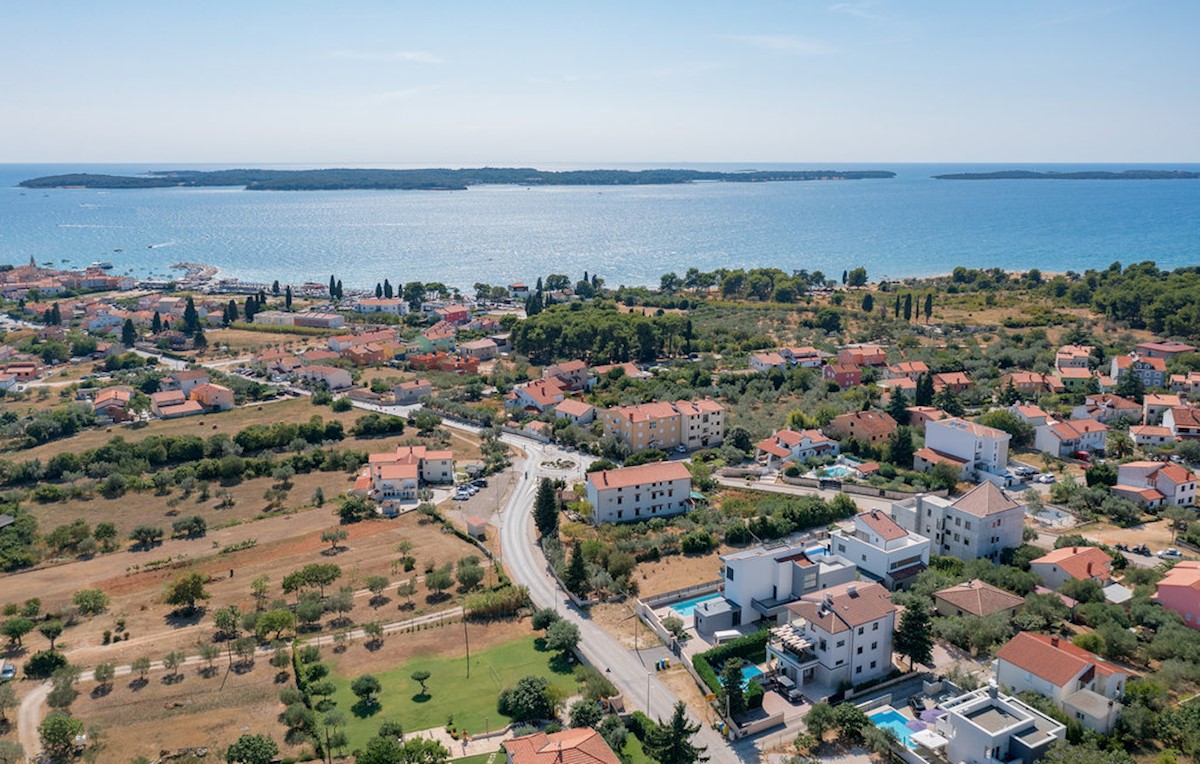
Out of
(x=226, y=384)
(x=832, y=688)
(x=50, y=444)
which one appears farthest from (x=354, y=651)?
(x=226, y=384)

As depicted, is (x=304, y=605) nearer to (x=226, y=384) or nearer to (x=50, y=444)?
(x=50, y=444)

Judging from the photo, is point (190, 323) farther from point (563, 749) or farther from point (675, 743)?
point (675, 743)

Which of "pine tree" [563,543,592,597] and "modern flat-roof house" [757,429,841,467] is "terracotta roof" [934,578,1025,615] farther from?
"modern flat-roof house" [757,429,841,467]

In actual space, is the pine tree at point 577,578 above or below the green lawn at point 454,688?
above

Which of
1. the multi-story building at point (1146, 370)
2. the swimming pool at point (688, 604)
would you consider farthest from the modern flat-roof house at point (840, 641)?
the multi-story building at point (1146, 370)

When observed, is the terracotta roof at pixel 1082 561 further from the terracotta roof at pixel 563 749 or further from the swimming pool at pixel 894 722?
the terracotta roof at pixel 563 749

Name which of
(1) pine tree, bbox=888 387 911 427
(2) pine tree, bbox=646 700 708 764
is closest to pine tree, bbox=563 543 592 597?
(2) pine tree, bbox=646 700 708 764

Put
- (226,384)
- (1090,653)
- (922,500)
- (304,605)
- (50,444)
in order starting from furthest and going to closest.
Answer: (226,384)
(50,444)
(922,500)
(304,605)
(1090,653)
